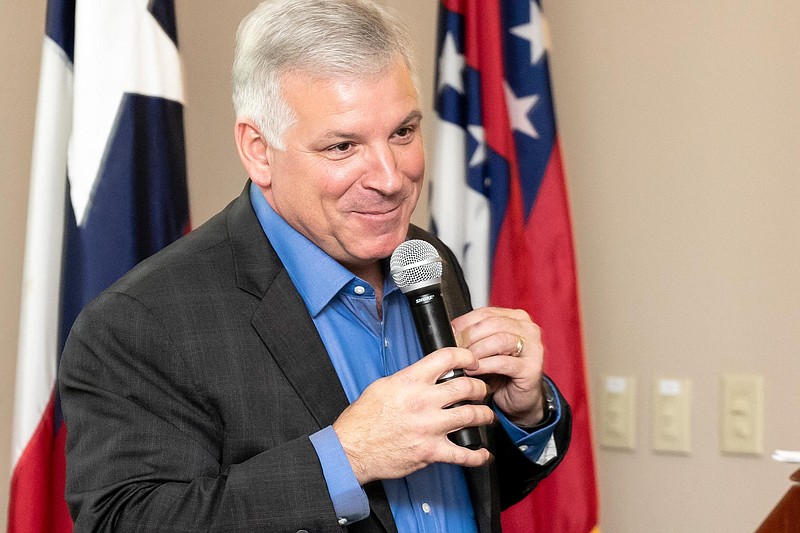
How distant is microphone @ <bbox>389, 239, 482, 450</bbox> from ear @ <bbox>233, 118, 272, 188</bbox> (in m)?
0.28

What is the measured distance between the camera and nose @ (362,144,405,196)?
1.40 meters

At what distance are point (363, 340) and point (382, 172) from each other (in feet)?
0.91

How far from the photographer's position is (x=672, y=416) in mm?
2619

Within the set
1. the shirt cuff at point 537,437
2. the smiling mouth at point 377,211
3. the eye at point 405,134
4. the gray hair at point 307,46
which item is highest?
the gray hair at point 307,46

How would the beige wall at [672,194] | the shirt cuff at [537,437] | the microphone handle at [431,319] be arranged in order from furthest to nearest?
the beige wall at [672,194] → the shirt cuff at [537,437] → the microphone handle at [431,319]

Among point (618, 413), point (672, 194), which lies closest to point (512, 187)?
point (672, 194)

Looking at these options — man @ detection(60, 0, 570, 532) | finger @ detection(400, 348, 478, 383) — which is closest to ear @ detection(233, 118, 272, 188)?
man @ detection(60, 0, 570, 532)

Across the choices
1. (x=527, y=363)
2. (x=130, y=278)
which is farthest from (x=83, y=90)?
(x=527, y=363)

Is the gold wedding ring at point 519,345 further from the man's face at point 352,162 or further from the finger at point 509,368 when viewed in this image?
the man's face at point 352,162

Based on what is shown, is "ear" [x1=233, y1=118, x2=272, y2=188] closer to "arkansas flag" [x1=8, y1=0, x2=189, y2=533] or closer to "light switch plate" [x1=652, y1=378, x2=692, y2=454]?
"arkansas flag" [x1=8, y1=0, x2=189, y2=533]

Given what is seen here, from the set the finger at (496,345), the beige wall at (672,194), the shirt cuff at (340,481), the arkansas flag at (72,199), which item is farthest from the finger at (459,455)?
the beige wall at (672,194)

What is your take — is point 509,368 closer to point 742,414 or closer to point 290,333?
point 290,333

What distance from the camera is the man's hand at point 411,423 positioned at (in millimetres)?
1214

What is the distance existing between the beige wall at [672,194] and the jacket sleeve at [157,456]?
1066 mm
